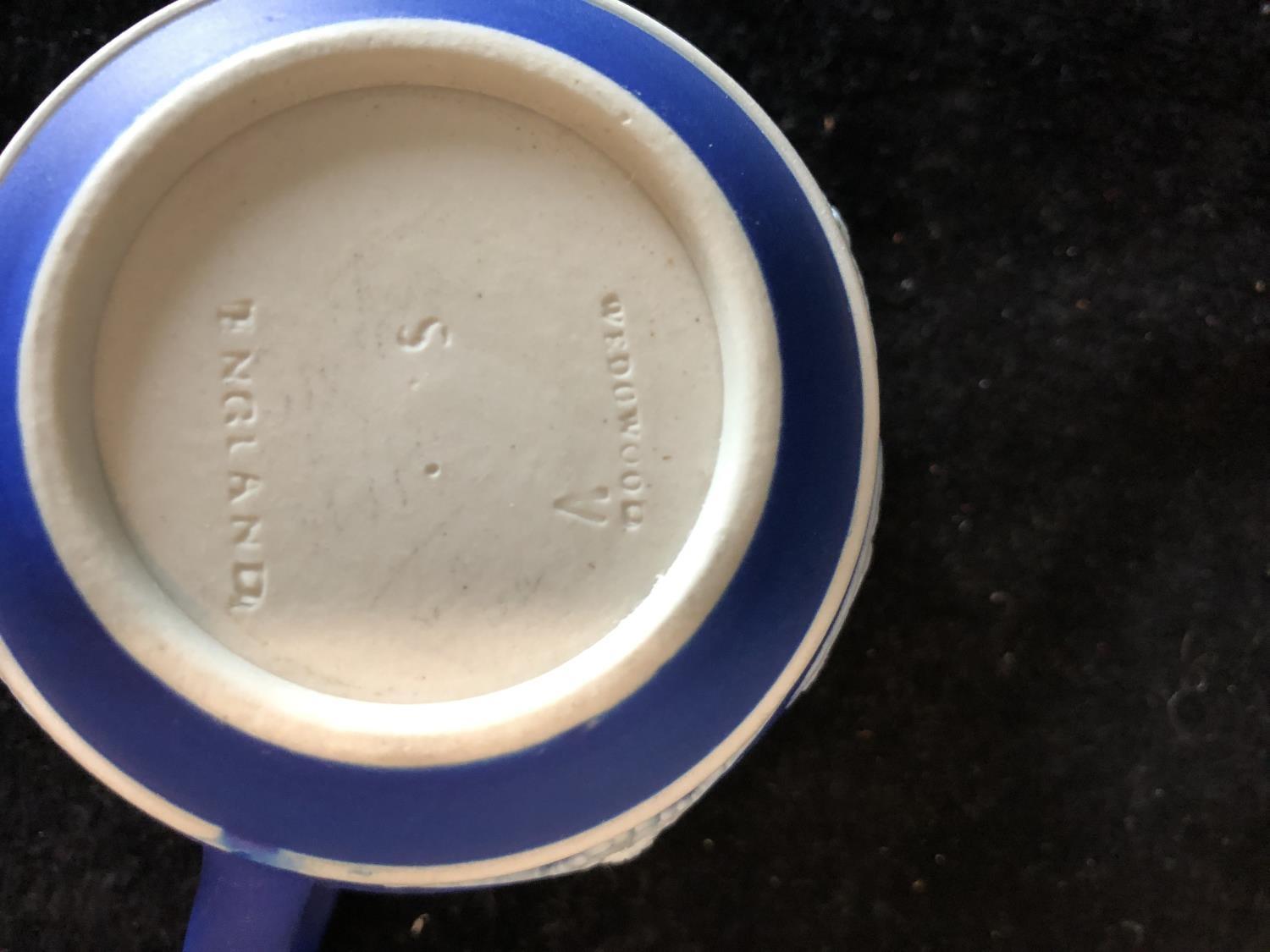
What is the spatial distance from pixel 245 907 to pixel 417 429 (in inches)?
10.5

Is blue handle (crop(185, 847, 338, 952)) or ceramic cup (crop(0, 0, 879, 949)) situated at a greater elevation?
ceramic cup (crop(0, 0, 879, 949))

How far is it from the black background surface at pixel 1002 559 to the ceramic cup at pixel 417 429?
11.1 inches

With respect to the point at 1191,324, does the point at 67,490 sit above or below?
above

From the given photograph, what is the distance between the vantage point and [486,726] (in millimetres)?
467

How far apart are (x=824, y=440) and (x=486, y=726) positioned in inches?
7.9

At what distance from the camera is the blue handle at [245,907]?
53 centimetres

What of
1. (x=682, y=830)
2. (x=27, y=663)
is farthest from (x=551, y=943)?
(x=27, y=663)

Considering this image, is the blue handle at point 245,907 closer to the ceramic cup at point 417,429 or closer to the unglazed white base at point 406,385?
the ceramic cup at point 417,429

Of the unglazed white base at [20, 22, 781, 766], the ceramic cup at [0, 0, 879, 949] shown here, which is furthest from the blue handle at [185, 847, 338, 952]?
the unglazed white base at [20, 22, 781, 766]

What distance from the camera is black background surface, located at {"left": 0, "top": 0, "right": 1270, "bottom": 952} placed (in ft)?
2.49

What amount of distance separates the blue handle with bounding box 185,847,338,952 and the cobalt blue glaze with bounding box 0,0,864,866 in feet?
0.22

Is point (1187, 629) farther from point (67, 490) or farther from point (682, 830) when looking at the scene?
point (67, 490)

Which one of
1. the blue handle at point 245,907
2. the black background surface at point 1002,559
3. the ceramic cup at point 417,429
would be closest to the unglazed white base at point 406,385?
the ceramic cup at point 417,429

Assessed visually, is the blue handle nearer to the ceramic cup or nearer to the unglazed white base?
the ceramic cup
